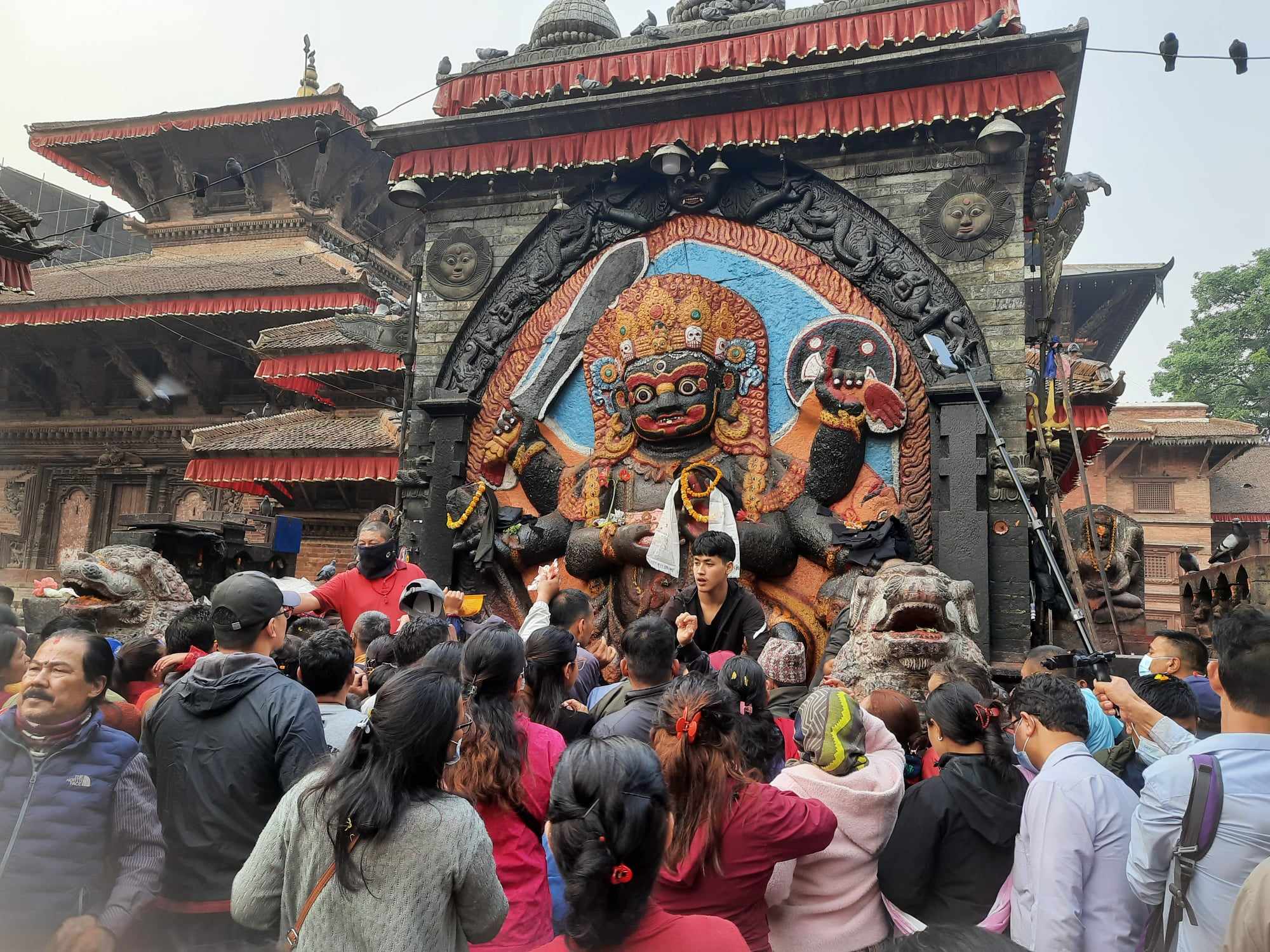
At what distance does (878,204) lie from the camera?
934cm

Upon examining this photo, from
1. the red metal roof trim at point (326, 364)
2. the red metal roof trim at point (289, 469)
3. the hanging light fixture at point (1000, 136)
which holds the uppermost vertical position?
the hanging light fixture at point (1000, 136)

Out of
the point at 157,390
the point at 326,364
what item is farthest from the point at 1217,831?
the point at 157,390

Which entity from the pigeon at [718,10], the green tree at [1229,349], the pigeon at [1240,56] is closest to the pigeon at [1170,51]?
the pigeon at [1240,56]

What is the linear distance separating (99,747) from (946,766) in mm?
2825

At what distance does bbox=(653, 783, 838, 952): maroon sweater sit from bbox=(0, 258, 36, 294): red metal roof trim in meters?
12.7

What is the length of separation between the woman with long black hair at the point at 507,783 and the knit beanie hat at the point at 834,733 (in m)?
0.88

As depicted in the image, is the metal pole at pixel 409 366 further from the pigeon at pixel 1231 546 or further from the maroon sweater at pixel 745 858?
the pigeon at pixel 1231 546

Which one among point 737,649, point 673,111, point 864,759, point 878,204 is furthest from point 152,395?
point 864,759

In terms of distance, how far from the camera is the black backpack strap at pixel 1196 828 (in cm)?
249

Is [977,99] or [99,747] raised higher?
[977,99]

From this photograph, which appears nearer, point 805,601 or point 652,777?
point 652,777

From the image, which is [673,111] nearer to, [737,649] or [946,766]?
[737,649]

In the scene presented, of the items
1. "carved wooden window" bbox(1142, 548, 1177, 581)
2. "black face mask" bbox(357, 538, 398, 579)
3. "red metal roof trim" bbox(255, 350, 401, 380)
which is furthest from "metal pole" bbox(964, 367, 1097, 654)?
"carved wooden window" bbox(1142, 548, 1177, 581)

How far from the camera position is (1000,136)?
8.52 metres
